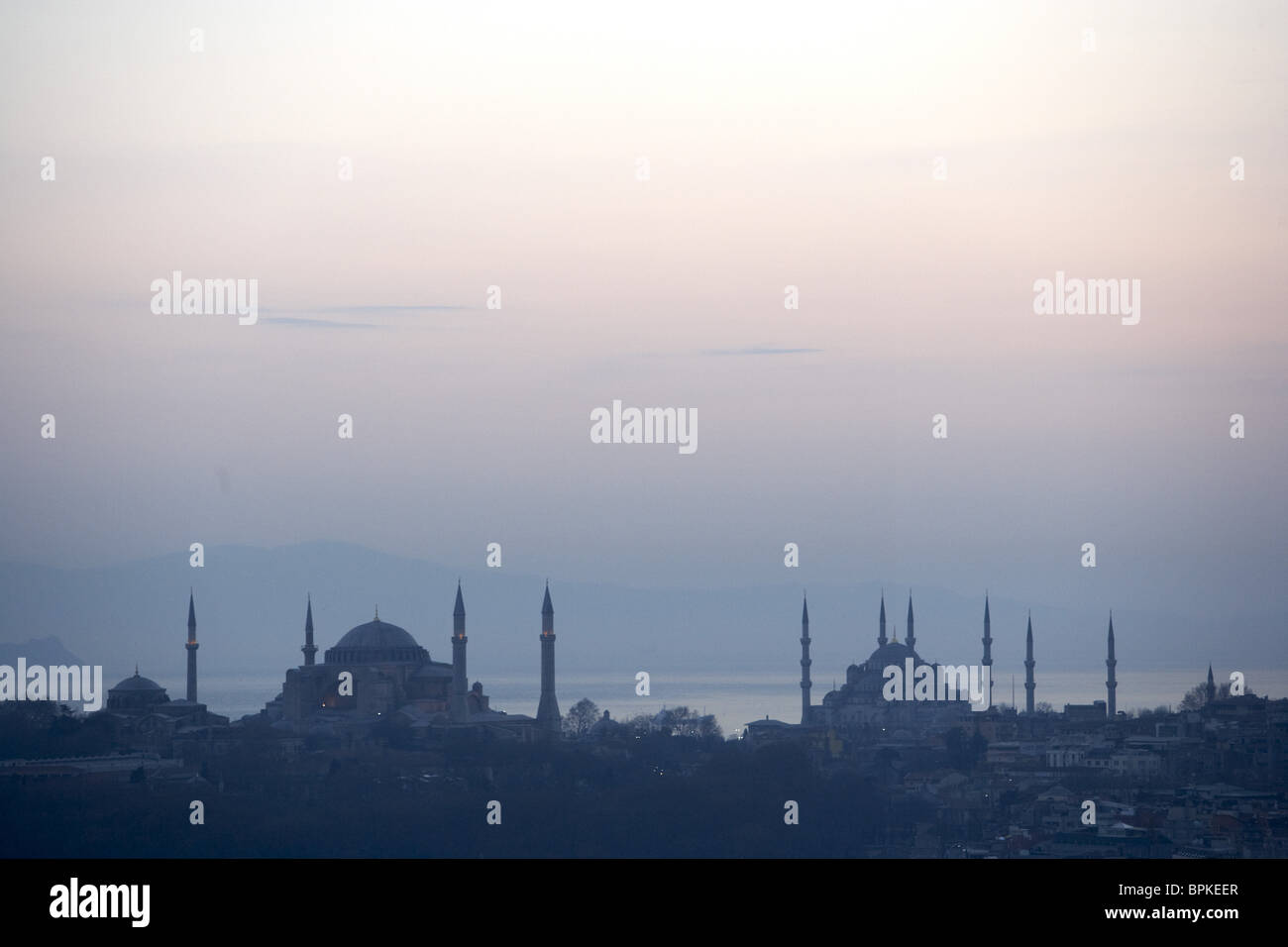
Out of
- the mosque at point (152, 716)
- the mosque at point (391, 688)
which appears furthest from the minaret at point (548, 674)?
the mosque at point (152, 716)

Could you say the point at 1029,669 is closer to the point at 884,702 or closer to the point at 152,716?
the point at 884,702

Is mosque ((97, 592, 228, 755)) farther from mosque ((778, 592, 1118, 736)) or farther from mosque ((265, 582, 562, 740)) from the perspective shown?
mosque ((778, 592, 1118, 736))

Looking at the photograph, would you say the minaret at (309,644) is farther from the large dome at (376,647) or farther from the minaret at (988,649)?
the minaret at (988,649)
